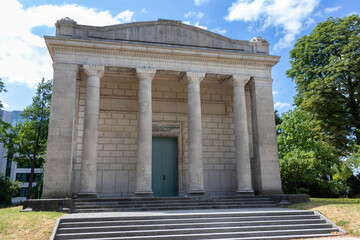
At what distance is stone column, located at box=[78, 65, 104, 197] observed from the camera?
57.7 feet

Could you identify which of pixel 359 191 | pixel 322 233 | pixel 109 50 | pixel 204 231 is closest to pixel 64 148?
pixel 109 50

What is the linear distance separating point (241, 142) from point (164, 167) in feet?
20.1

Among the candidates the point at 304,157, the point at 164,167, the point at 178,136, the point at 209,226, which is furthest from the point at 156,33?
the point at 304,157

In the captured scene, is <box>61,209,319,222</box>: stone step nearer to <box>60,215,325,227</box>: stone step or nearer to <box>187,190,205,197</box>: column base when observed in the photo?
Result: <box>60,215,325,227</box>: stone step

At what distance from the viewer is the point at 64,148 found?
17.8m

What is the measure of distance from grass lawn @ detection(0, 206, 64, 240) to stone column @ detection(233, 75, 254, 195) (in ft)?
39.3

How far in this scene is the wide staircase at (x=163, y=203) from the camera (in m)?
15.9

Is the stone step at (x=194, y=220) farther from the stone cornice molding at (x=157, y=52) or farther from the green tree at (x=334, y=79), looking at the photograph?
the green tree at (x=334, y=79)

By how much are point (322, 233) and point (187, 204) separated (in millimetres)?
A: 7088

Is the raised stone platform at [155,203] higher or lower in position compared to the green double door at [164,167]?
lower

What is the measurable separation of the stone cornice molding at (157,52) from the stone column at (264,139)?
159cm

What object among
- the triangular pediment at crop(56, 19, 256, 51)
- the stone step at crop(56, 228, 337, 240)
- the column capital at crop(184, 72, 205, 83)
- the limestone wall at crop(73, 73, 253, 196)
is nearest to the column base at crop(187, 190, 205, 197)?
the limestone wall at crop(73, 73, 253, 196)

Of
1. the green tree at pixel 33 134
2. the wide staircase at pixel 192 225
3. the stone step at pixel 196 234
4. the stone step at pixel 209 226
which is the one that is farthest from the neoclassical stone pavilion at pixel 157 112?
the green tree at pixel 33 134

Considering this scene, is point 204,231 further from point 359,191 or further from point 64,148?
point 359,191
